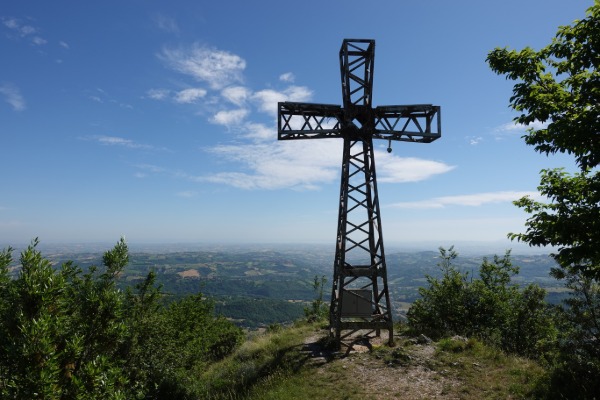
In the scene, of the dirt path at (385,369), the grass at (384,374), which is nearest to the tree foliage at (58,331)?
the grass at (384,374)

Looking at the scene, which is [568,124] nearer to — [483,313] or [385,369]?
[385,369]

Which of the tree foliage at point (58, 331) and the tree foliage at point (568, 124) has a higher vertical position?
the tree foliage at point (568, 124)

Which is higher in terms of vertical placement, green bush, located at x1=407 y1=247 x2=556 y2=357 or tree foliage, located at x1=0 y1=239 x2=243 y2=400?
tree foliage, located at x1=0 y1=239 x2=243 y2=400

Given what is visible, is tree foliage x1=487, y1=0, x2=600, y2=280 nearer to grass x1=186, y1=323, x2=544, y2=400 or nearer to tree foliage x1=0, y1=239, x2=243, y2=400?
grass x1=186, y1=323, x2=544, y2=400

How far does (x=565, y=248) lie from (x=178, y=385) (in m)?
14.4

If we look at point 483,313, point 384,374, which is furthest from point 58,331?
point 483,313

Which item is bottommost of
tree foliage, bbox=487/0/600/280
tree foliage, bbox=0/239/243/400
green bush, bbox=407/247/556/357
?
green bush, bbox=407/247/556/357

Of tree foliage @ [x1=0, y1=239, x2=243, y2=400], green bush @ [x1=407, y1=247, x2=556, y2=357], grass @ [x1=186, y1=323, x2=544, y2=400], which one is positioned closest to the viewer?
tree foliage @ [x1=0, y1=239, x2=243, y2=400]

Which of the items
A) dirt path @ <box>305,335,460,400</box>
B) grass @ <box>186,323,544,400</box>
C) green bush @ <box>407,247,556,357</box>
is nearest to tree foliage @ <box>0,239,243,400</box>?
grass @ <box>186,323,544,400</box>

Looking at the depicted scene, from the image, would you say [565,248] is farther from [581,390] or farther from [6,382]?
[6,382]

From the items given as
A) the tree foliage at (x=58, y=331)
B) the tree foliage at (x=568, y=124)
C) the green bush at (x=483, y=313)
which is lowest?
the green bush at (x=483, y=313)

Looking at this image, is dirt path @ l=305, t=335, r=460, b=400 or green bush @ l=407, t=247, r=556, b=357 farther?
green bush @ l=407, t=247, r=556, b=357

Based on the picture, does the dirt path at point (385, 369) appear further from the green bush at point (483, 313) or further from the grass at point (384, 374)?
the green bush at point (483, 313)

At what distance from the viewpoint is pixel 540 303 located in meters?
17.6
